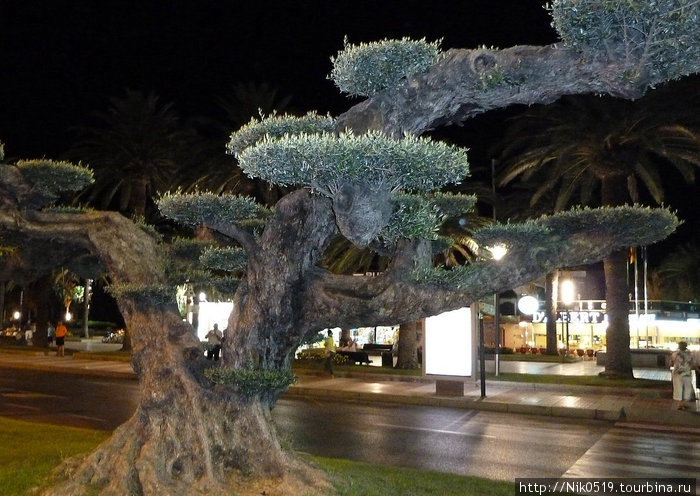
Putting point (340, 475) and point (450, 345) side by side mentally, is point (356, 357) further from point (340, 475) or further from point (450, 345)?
point (340, 475)

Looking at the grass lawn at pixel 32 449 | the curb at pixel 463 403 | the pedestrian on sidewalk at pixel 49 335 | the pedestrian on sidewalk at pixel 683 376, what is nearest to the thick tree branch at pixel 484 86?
the grass lawn at pixel 32 449

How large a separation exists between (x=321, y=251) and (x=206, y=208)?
4.09ft

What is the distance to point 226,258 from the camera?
764 centimetres

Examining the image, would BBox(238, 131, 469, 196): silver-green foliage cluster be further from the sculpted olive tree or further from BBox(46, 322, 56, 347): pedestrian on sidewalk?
BBox(46, 322, 56, 347): pedestrian on sidewalk

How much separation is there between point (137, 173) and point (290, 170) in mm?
25977

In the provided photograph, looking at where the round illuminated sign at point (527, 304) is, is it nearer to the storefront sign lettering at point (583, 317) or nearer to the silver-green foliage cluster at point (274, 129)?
the storefront sign lettering at point (583, 317)

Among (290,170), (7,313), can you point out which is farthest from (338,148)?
(7,313)

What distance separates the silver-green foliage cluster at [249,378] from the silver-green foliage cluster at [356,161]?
2056mm

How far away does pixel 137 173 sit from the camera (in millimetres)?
29688

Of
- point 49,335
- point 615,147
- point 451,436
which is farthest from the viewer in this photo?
point 49,335

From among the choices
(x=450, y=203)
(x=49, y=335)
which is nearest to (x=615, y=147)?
(x=450, y=203)

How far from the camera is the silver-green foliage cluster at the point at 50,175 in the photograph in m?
7.89

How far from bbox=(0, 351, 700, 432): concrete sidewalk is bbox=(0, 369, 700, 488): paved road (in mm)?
669

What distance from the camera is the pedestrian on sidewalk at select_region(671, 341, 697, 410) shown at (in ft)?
56.4
